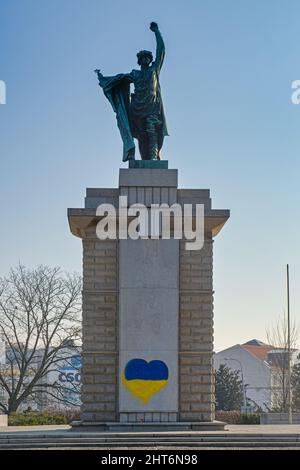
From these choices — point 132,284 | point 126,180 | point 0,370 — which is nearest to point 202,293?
point 132,284

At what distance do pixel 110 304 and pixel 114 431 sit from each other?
374 cm

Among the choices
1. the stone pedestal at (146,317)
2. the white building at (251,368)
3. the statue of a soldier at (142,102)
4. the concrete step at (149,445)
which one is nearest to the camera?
the concrete step at (149,445)

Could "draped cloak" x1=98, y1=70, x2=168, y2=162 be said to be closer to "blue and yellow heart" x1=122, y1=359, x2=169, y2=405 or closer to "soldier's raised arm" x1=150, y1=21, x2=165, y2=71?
"soldier's raised arm" x1=150, y1=21, x2=165, y2=71

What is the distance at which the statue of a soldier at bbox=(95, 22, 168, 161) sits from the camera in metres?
29.8

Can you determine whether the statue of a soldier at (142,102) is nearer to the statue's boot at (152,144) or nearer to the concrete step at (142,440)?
the statue's boot at (152,144)

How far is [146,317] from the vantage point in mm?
27734

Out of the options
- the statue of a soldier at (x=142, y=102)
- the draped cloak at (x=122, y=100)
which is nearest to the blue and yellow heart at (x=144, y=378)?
the statue of a soldier at (x=142, y=102)

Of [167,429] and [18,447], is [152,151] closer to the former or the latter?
[167,429]

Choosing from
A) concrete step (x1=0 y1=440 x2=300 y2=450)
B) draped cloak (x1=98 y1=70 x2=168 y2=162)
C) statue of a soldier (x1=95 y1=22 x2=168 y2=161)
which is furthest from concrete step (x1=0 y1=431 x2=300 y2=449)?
draped cloak (x1=98 y1=70 x2=168 y2=162)

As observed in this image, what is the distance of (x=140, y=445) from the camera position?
73.6 feet

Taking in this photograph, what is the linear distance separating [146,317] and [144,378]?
67.4 inches

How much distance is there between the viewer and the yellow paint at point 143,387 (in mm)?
27375

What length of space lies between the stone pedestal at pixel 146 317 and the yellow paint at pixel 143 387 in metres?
0.03

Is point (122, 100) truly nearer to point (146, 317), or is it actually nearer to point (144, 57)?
point (144, 57)
